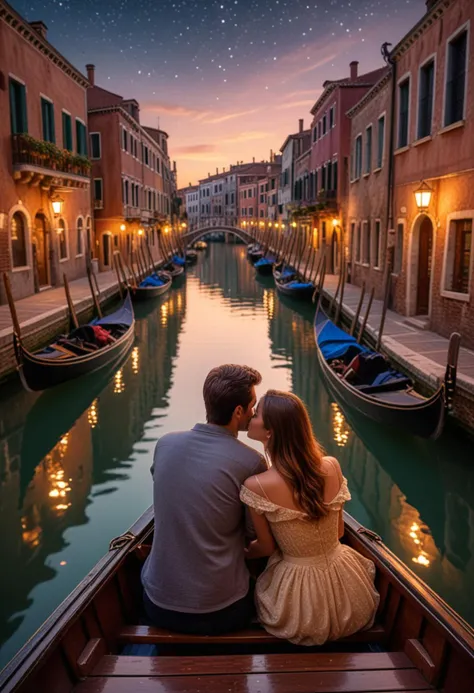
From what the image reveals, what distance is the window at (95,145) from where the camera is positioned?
70.7ft

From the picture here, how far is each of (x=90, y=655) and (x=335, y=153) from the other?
19.3m

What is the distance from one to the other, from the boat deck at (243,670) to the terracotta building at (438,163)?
20.3ft

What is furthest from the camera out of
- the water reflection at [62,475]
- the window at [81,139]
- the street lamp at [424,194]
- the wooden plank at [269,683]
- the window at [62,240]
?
the window at [81,139]

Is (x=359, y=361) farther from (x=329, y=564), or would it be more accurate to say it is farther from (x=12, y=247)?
(x=12, y=247)

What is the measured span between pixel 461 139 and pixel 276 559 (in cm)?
722

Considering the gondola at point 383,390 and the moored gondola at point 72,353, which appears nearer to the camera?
the gondola at point 383,390

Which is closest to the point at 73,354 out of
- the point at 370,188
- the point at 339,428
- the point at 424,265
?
the point at 339,428

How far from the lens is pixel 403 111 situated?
36.0 ft

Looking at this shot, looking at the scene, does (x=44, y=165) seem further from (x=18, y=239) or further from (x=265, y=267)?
(x=265, y=267)

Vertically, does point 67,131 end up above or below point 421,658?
above

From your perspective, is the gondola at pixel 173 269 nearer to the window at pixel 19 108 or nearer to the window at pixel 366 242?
the window at pixel 366 242

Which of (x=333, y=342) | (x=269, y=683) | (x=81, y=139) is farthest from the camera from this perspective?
(x=81, y=139)

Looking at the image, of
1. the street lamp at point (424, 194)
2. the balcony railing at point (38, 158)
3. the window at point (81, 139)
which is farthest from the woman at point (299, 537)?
the window at point (81, 139)

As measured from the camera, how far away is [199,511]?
193cm
